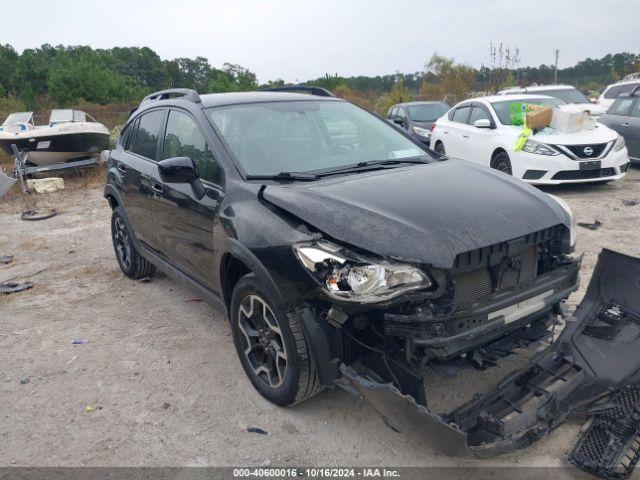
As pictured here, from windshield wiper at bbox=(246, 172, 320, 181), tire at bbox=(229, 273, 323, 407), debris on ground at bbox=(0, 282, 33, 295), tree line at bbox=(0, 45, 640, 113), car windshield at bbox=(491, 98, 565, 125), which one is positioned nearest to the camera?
tire at bbox=(229, 273, 323, 407)

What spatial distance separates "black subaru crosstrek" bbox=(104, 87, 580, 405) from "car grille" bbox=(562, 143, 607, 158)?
506 cm

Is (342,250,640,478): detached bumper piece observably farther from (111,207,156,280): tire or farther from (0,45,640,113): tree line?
(0,45,640,113): tree line

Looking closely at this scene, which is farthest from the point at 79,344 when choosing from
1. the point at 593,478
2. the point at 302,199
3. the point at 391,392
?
the point at 593,478

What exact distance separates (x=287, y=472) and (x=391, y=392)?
0.82 metres

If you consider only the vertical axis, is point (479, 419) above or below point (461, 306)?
below

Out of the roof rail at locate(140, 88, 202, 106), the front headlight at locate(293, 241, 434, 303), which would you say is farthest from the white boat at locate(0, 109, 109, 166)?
the front headlight at locate(293, 241, 434, 303)

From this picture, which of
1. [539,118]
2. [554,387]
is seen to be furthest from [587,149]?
[554,387]

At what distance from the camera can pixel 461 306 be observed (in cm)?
246

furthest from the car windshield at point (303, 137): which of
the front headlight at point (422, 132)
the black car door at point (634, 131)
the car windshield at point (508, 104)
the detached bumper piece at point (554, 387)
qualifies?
the front headlight at point (422, 132)

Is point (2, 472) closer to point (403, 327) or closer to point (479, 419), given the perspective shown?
point (403, 327)

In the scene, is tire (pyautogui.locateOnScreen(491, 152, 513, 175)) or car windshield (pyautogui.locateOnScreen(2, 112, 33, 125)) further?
car windshield (pyautogui.locateOnScreen(2, 112, 33, 125))

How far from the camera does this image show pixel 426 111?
1473cm

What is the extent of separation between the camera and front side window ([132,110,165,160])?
459cm

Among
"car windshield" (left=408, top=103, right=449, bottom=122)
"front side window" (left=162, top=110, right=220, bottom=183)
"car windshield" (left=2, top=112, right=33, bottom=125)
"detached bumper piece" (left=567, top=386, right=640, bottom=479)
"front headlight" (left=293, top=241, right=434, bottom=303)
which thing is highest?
"front side window" (left=162, top=110, right=220, bottom=183)
